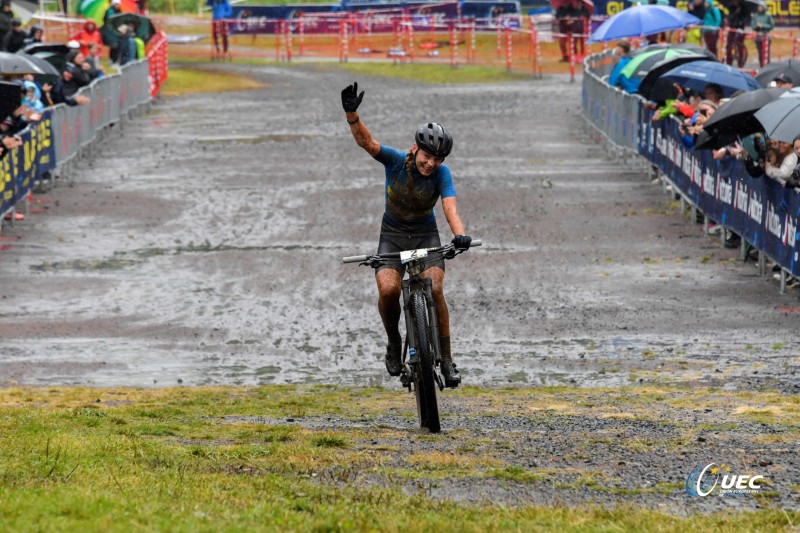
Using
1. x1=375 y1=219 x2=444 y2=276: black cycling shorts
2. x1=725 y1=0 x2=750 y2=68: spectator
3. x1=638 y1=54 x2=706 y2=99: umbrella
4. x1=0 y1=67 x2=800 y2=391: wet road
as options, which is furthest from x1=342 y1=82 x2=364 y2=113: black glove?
x1=725 y1=0 x2=750 y2=68: spectator

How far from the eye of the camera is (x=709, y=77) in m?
24.3

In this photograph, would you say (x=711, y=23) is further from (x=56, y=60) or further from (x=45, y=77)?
(x=45, y=77)

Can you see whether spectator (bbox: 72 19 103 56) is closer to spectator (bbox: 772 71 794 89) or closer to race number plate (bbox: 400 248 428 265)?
spectator (bbox: 772 71 794 89)

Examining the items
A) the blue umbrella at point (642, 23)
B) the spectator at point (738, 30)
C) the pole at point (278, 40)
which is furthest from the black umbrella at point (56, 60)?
the pole at point (278, 40)

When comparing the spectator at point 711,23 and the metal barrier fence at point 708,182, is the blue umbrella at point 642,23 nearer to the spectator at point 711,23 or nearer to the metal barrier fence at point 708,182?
the metal barrier fence at point 708,182

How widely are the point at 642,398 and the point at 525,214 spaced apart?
40.0ft

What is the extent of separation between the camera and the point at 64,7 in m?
61.3

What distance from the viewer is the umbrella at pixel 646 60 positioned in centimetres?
2894

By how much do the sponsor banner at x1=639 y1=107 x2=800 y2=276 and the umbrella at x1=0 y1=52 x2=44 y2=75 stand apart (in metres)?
10.5

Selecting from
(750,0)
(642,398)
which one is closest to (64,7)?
(750,0)

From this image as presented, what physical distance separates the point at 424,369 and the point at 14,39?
26074mm

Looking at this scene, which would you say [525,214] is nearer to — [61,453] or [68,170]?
[68,170]

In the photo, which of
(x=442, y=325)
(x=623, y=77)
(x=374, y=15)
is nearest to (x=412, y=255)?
(x=442, y=325)

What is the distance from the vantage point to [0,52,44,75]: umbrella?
23.5m
